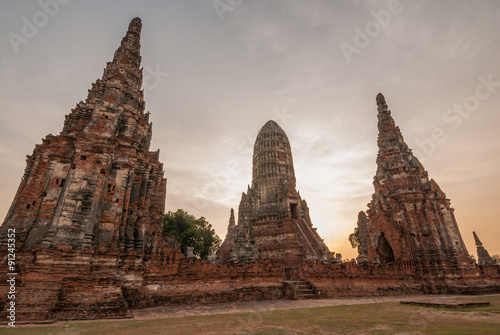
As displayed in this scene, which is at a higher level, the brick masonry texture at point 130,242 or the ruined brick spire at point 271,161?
the ruined brick spire at point 271,161

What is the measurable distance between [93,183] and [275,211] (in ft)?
Answer: 80.8

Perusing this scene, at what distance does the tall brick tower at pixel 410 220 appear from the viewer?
66.6ft

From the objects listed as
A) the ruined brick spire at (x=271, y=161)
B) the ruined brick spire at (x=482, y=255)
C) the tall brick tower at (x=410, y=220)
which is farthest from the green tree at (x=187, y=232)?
the ruined brick spire at (x=482, y=255)

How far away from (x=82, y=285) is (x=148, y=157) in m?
7.07

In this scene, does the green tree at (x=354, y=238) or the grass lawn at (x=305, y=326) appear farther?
the green tree at (x=354, y=238)

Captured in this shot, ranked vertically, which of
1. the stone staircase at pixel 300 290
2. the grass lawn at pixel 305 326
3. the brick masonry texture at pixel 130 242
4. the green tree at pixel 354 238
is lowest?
the grass lawn at pixel 305 326

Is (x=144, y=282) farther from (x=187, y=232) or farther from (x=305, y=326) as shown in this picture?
(x=187, y=232)

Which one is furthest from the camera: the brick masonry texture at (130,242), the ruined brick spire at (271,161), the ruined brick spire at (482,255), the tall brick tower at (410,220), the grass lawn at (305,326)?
the ruined brick spire at (271,161)

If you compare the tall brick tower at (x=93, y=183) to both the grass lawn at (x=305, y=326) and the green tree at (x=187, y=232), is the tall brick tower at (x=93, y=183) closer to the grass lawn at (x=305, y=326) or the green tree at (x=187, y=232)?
the grass lawn at (x=305, y=326)

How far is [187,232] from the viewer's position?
1535 inches

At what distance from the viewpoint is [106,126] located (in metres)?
13.1

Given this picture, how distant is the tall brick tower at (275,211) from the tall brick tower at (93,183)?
1270cm

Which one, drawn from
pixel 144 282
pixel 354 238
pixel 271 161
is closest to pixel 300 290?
pixel 144 282

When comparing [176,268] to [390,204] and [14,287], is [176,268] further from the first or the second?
[390,204]
